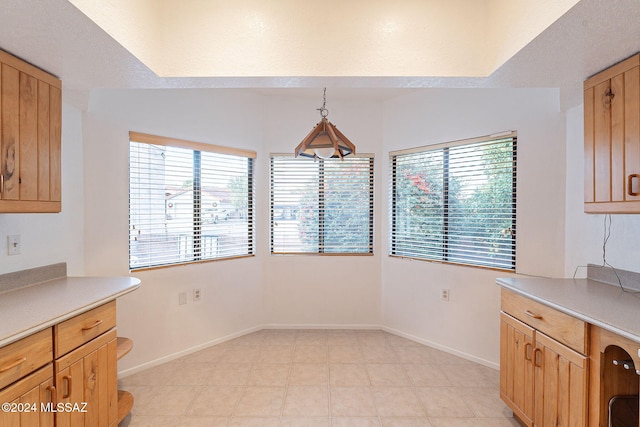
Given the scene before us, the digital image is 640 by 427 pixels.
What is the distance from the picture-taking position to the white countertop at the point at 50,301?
4.13 feet

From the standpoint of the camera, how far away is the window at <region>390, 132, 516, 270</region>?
2764 millimetres

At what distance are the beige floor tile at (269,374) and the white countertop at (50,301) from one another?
136cm

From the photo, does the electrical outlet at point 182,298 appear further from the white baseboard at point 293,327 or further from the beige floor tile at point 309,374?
the beige floor tile at point 309,374

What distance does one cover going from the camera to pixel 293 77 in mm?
1846

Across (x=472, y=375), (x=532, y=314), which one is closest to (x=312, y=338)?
(x=472, y=375)

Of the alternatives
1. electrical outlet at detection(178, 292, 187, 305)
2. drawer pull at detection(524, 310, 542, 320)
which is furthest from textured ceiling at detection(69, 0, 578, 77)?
electrical outlet at detection(178, 292, 187, 305)

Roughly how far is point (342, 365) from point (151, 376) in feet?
5.69

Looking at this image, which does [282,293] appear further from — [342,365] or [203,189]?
[203,189]

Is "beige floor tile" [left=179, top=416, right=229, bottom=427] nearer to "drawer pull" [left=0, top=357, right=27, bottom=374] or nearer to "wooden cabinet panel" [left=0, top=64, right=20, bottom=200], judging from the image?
"drawer pull" [left=0, top=357, right=27, bottom=374]

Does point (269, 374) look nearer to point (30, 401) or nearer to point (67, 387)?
point (67, 387)

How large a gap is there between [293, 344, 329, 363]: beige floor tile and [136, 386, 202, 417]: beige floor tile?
963 millimetres

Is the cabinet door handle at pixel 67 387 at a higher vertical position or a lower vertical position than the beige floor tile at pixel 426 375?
higher

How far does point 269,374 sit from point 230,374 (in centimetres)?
35

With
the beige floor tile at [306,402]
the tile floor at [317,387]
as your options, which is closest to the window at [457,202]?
the tile floor at [317,387]
